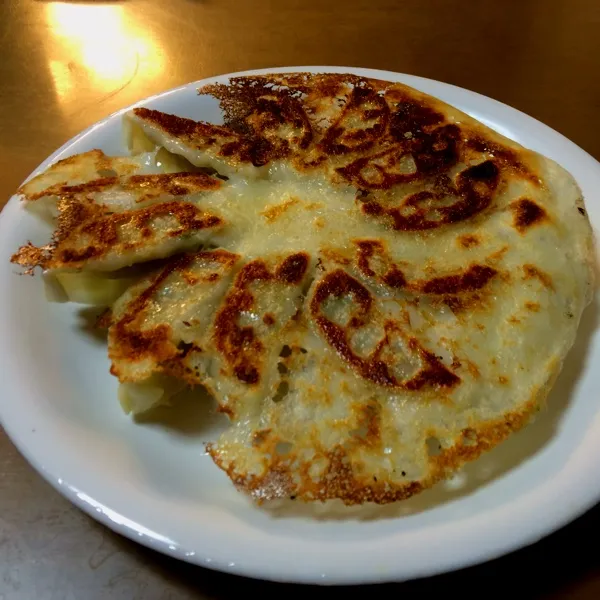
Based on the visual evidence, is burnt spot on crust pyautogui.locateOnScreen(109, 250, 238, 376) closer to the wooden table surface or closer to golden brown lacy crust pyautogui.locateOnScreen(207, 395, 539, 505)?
golden brown lacy crust pyautogui.locateOnScreen(207, 395, 539, 505)

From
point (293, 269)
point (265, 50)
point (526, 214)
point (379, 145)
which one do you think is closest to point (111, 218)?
point (293, 269)

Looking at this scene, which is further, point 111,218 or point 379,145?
point 379,145

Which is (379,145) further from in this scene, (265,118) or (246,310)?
(246,310)

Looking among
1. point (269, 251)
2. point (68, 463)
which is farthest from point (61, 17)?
point (68, 463)

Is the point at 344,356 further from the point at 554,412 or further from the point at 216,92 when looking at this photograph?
the point at 216,92

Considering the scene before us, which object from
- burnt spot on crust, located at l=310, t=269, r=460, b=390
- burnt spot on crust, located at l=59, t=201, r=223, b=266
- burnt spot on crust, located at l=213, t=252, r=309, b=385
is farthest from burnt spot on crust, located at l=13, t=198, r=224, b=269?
burnt spot on crust, located at l=310, t=269, r=460, b=390

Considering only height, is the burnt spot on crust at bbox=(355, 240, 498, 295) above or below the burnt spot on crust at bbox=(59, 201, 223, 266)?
above

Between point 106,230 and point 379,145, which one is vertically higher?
point 379,145
